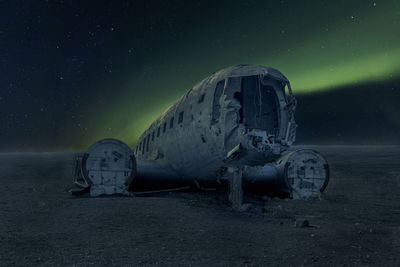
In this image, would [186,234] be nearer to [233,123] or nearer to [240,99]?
[233,123]

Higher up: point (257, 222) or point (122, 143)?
point (122, 143)

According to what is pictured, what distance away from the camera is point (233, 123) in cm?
952

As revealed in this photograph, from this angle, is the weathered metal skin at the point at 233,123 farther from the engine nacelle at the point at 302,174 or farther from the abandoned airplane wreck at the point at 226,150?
the engine nacelle at the point at 302,174

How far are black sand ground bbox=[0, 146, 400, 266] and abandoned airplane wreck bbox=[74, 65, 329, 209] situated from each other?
4.85 feet

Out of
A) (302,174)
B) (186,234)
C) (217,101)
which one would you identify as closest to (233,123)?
(217,101)

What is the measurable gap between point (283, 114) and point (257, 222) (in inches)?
157

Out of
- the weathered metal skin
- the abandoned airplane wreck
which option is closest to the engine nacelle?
the abandoned airplane wreck

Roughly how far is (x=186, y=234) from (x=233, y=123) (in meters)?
4.04

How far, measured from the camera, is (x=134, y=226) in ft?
23.9

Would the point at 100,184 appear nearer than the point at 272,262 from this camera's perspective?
No

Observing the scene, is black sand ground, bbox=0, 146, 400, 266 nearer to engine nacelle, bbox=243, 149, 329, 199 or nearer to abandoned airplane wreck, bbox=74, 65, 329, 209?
abandoned airplane wreck, bbox=74, 65, 329, 209

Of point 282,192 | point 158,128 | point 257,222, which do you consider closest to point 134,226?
point 257,222

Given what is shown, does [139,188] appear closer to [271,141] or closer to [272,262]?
[271,141]

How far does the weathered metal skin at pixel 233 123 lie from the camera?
9.28m
